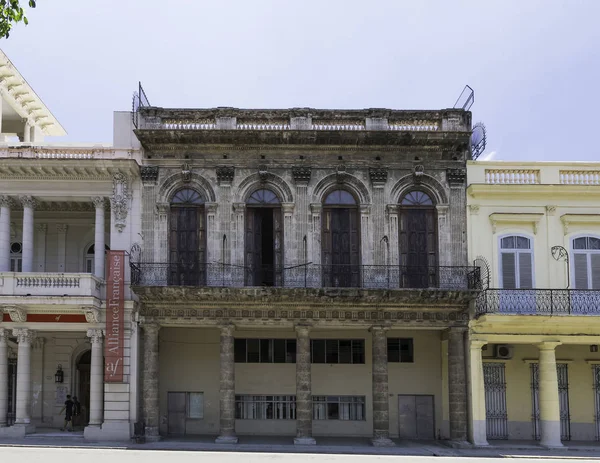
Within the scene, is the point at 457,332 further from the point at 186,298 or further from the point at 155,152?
the point at 155,152

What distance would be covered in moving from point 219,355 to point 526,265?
36.6 feet

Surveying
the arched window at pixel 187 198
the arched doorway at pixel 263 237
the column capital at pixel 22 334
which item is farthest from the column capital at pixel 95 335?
the arched doorway at pixel 263 237

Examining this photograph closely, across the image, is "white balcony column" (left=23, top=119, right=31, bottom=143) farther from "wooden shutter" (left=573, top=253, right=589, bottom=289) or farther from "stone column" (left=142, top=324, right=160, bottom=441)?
"wooden shutter" (left=573, top=253, right=589, bottom=289)

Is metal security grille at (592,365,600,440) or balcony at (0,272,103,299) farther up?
balcony at (0,272,103,299)

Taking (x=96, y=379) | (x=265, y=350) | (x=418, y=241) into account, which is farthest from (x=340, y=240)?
(x=96, y=379)

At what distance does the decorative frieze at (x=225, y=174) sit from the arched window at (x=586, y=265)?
39.2ft

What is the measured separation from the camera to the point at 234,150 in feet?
91.1

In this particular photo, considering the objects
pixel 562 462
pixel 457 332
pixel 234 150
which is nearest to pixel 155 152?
pixel 234 150

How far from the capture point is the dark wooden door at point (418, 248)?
27438 millimetres

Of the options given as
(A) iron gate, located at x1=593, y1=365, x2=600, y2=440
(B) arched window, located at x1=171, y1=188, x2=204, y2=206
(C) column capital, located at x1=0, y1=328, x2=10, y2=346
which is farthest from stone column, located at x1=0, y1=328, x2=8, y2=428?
(A) iron gate, located at x1=593, y1=365, x2=600, y2=440

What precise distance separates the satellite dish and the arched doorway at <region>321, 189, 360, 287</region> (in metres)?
5.26

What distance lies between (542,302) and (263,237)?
31.5 ft

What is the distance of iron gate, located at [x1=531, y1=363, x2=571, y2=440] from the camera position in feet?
91.2

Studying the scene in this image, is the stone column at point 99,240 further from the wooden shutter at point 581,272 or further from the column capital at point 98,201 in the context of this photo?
the wooden shutter at point 581,272
